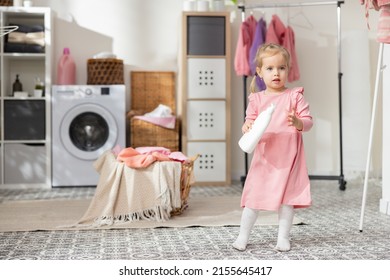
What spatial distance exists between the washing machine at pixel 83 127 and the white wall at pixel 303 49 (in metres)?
0.53

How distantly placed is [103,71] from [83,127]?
0.51 meters

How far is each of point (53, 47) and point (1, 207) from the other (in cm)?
205

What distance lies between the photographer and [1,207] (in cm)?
436

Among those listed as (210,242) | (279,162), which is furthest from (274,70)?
(210,242)

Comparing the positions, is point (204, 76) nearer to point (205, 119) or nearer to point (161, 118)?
point (205, 119)

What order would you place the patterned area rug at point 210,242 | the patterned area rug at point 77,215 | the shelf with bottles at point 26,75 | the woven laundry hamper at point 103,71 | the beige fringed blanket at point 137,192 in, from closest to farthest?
the patterned area rug at point 210,242 → the patterned area rug at point 77,215 → the beige fringed blanket at point 137,192 → the woven laundry hamper at point 103,71 → the shelf with bottles at point 26,75

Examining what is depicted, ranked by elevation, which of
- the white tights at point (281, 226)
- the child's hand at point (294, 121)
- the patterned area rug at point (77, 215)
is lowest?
the patterned area rug at point (77, 215)

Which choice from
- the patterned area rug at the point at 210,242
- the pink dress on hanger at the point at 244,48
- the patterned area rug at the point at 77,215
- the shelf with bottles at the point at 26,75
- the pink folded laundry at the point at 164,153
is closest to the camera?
the patterned area rug at the point at 210,242

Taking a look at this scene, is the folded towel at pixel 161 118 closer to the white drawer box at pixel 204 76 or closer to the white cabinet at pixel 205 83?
the white cabinet at pixel 205 83

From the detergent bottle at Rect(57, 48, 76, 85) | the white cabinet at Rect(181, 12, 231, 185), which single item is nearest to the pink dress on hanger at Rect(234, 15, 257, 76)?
the white cabinet at Rect(181, 12, 231, 185)

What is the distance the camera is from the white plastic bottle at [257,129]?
266 centimetres

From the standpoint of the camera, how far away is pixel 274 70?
9.22 feet

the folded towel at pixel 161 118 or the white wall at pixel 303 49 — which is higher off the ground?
the white wall at pixel 303 49

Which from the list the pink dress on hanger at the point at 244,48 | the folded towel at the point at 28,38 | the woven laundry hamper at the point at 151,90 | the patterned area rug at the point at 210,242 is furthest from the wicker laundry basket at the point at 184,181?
the folded towel at the point at 28,38
